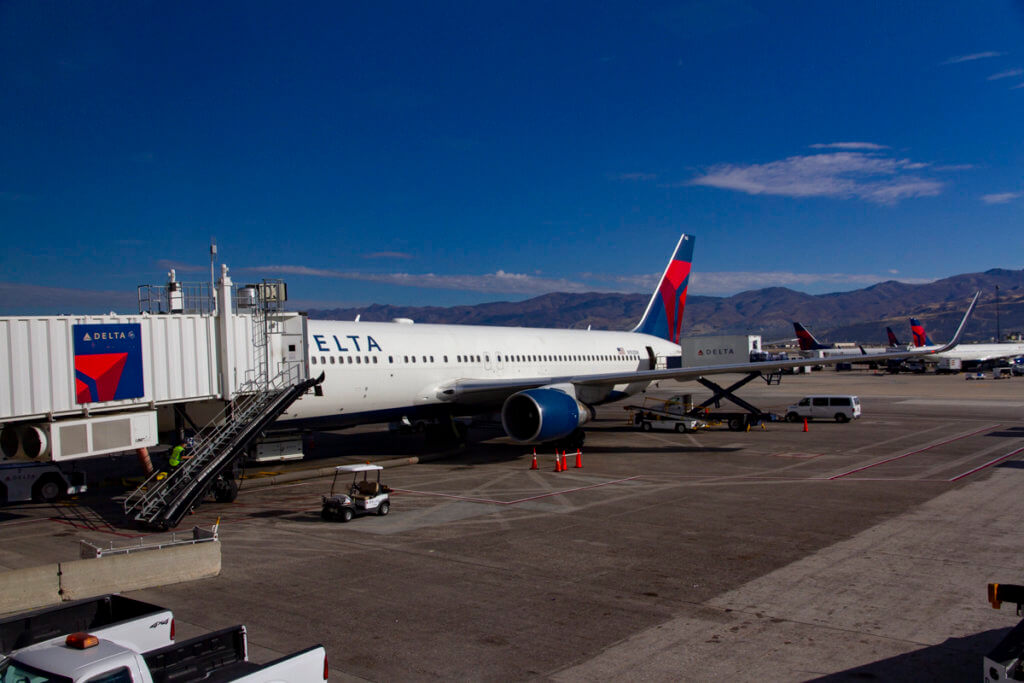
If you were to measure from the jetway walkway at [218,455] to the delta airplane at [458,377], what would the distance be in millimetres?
1637

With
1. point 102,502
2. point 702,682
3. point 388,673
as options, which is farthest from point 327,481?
point 702,682

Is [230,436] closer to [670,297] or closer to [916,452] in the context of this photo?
[916,452]

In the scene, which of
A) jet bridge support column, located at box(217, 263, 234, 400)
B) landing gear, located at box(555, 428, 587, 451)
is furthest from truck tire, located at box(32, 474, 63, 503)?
landing gear, located at box(555, 428, 587, 451)

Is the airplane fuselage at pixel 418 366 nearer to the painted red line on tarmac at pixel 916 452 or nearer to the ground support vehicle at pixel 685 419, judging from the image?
the ground support vehicle at pixel 685 419

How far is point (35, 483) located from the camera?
758 inches

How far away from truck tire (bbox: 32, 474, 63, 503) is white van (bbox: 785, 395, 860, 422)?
3083 centimetres

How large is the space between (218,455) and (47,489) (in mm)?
6019

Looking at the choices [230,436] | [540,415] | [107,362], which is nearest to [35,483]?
[230,436]

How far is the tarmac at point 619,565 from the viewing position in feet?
28.6

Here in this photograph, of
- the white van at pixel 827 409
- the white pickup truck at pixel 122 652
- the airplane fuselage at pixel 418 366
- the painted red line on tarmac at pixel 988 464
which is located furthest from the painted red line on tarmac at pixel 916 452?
the white pickup truck at pixel 122 652

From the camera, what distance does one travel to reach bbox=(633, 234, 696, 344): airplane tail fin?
40656mm

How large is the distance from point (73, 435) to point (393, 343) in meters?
11.2

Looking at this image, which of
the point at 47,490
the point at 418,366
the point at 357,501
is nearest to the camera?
the point at 357,501

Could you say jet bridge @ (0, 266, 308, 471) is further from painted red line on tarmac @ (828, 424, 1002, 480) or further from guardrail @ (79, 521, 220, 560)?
painted red line on tarmac @ (828, 424, 1002, 480)
